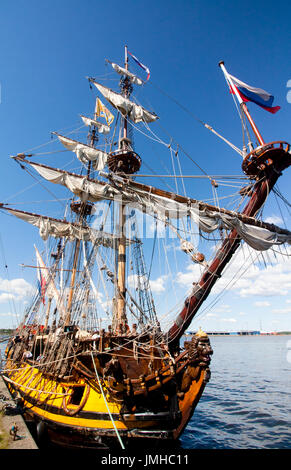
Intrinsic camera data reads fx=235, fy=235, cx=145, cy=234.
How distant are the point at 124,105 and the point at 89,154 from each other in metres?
4.83

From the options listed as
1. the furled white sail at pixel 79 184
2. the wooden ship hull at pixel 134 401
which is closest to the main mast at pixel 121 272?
the furled white sail at pixel 79 184

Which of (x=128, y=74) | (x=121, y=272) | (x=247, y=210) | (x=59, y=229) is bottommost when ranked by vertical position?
(x=121, y=272)

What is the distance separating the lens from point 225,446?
9.06m

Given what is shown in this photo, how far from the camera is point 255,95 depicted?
9570 mm

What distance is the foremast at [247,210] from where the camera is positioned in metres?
7.87

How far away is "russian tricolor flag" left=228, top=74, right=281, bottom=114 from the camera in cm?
938

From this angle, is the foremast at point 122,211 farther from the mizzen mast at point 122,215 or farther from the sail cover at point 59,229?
the sail cover at point 59,229

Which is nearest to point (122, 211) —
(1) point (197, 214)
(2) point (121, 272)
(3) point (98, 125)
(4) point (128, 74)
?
(2) point (121, 272)

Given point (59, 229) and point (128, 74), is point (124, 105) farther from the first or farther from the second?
point (59, 229)

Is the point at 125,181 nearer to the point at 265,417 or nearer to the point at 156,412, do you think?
the point at 156,412

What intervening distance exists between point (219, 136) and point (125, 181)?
454 cm

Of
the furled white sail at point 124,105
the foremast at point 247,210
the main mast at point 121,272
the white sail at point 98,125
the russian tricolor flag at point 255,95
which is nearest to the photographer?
the foremast at point 247,210

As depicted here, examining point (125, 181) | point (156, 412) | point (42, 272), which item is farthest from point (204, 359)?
point (42, 272)

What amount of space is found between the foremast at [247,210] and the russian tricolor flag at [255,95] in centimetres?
114
